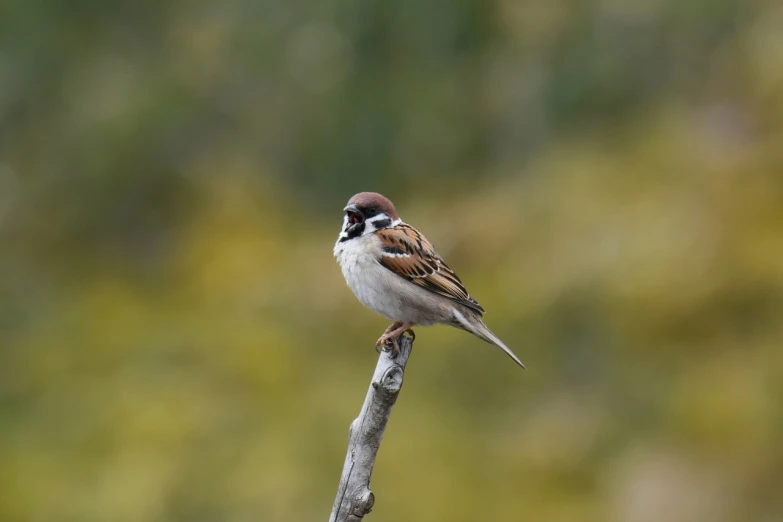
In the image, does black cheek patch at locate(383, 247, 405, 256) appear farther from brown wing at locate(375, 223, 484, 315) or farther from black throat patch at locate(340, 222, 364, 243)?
black throat patch at locate(340, 222, 364, 243)

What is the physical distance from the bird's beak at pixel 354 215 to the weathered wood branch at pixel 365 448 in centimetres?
96

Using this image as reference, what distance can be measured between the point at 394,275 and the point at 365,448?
98cm

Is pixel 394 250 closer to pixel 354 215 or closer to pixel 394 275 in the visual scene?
pixel 394 275

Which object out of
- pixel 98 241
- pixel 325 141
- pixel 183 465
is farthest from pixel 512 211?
pixel 98 241

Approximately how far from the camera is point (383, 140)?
9.97 m

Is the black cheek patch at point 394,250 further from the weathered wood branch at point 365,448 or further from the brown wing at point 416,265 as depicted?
the weathered wood branch at point 365,448

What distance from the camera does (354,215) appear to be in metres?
3.72

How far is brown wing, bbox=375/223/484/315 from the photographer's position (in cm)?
369

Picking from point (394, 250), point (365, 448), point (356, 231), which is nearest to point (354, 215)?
point (356, 231)

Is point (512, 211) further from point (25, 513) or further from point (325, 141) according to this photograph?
point (25, 513)

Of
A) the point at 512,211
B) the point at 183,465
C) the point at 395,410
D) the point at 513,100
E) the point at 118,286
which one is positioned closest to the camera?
the point at 183,465

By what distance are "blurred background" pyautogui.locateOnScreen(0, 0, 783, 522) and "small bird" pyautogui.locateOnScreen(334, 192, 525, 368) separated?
3434mm

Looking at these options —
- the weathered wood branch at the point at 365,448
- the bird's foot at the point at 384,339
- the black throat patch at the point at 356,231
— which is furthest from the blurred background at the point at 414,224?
the weathered wood branch at the point at 365,448

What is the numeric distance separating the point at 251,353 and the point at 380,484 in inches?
79.0
